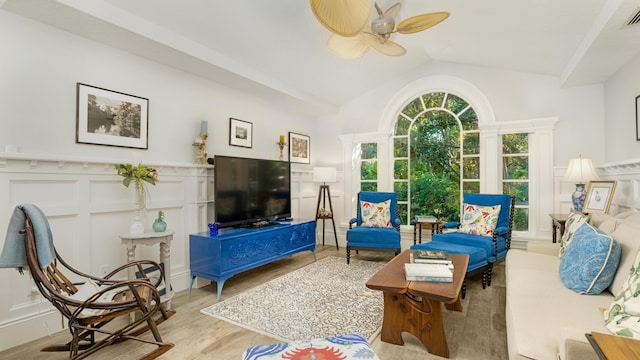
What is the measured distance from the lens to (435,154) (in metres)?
4.99

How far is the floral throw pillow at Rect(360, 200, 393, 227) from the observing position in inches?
176

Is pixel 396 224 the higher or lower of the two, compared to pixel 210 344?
higher

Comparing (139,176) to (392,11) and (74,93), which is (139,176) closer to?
(74,93)

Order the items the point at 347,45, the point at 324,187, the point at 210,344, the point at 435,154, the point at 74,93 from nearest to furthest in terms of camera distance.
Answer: the point at 210,344 < the point at 74,93 < the point at 347,45 < the point at 435,154 < the point at 324,187

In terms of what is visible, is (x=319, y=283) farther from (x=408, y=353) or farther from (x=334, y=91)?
(x=334, y=91)

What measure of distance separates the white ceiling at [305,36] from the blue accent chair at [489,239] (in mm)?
1675

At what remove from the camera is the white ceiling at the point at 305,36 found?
2436 mm

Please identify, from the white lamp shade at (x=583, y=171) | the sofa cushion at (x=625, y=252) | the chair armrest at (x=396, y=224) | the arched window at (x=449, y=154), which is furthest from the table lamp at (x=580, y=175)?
the chair armrest at (x=396, y=224)

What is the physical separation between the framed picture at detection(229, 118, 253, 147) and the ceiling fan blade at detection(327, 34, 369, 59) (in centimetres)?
169

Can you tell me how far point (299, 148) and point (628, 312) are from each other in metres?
4.47

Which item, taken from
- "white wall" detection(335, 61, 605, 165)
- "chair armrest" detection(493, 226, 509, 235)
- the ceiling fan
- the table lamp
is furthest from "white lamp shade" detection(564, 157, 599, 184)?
the ceiling fan

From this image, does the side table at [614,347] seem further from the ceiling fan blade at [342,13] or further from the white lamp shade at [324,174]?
the white lamp shade at [324,174]


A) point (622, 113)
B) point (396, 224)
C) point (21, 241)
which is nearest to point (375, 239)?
point (396, 224)

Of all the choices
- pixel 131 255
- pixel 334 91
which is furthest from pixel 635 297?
pixel 334 91
